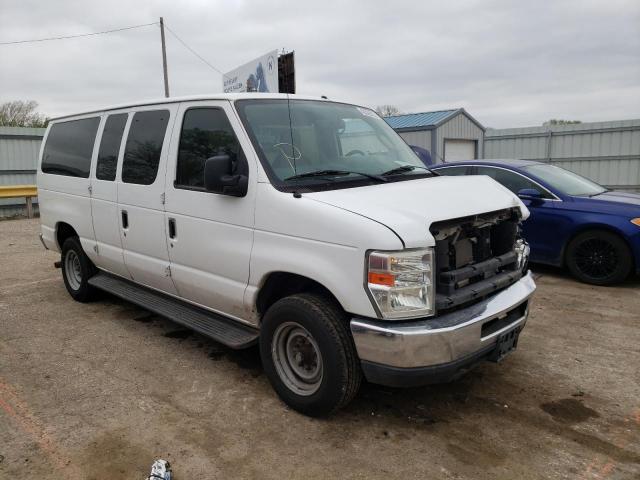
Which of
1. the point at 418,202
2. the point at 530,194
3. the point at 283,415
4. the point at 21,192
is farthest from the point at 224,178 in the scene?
the point at 21,192

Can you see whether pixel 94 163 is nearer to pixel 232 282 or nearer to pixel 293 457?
pixel 232 282

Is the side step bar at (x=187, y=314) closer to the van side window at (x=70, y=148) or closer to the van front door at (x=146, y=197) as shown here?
the van front door at (x=146, y=197)

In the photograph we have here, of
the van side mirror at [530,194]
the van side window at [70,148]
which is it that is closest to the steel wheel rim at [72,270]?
the van side window at [70,148]

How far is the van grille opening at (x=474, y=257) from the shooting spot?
308cm

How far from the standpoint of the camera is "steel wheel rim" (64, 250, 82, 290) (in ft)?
20.2

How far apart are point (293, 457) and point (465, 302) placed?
4.48 feet

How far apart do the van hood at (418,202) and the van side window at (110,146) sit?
8.57 feet

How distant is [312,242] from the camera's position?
3.14m

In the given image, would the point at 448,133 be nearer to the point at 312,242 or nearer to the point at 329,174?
the point at 329,174

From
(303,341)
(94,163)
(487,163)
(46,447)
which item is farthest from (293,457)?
(487,163)

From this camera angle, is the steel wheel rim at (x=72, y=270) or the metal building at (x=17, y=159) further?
the metal building at (x=17, y=159)

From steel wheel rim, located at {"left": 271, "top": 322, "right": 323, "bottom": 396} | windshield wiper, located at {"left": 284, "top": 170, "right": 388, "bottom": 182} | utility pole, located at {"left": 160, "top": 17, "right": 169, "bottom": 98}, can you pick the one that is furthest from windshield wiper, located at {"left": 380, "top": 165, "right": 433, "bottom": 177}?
utility pole, located at {"left": 160, "top": 17, "right": 169, "bottom": 98}

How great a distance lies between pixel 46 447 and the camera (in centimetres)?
313

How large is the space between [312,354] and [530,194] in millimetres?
4759
